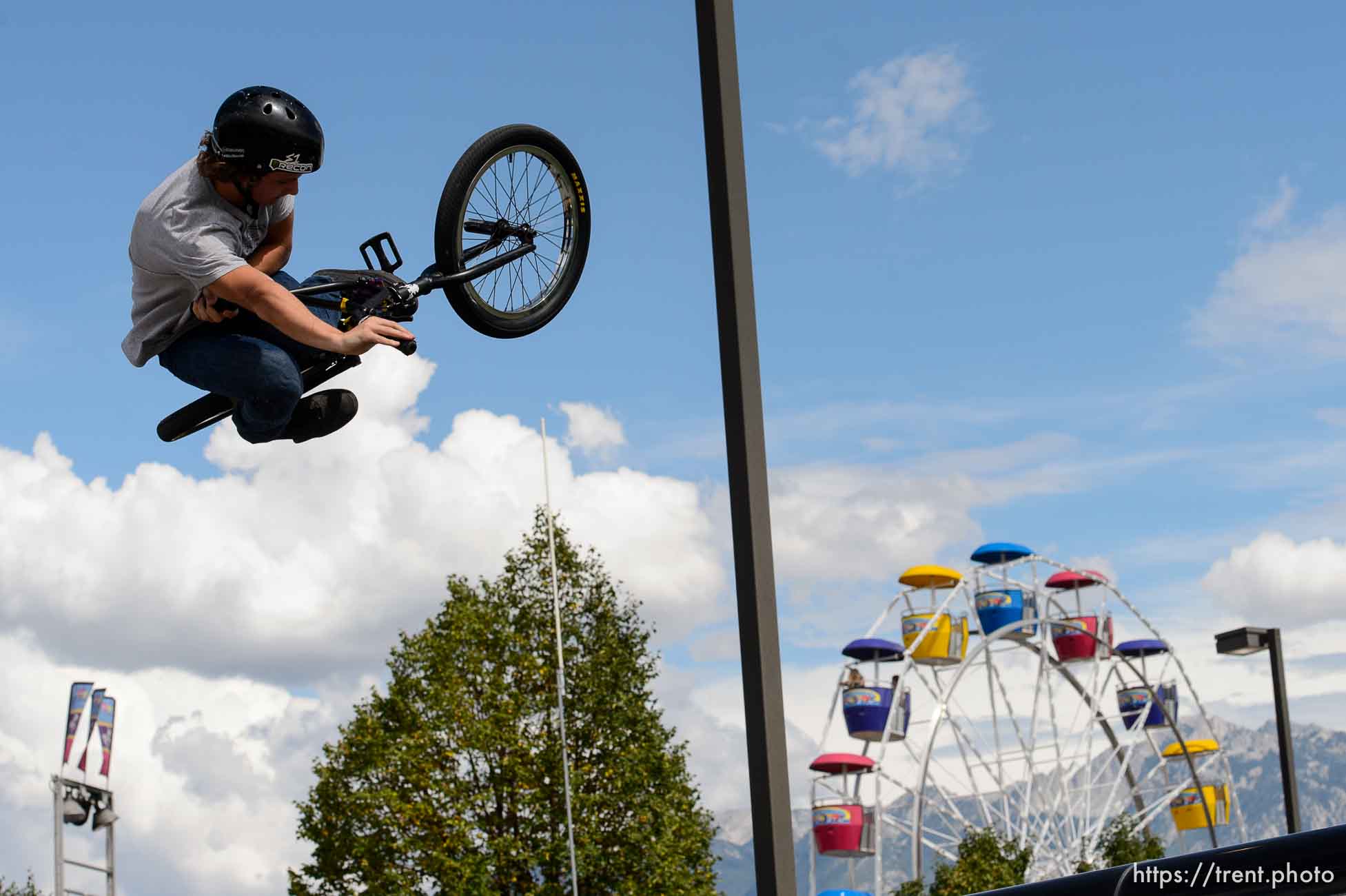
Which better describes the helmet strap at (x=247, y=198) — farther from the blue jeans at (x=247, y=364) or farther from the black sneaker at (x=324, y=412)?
the black sneaker at (x=324, y=412)

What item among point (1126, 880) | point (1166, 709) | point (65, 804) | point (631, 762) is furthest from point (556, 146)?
point (1166, 709)

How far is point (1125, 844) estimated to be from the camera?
38969mm

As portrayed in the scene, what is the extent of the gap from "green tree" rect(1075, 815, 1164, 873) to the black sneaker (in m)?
35.8

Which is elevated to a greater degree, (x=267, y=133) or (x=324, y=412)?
(x=267, y=133)

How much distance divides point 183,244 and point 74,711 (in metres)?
29.9

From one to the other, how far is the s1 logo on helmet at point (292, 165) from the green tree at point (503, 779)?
20.5 m

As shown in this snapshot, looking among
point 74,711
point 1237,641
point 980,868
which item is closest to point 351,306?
point 1237,641

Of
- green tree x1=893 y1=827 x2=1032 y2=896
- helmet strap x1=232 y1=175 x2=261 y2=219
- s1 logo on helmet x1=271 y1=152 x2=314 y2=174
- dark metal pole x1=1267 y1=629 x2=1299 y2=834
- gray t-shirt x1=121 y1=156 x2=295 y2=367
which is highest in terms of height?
s1 logo on helmet x1=271 y1=152 x2=314 y2=174

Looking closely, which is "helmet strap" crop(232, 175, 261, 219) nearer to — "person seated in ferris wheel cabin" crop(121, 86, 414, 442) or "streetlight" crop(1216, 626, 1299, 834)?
"person seated in ferris wheel cabin" crop(121, 86, 414, 442)

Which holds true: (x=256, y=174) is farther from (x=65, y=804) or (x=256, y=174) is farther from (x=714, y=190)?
(x=65, y=804)

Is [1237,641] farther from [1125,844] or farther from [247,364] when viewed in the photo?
[1125,844]

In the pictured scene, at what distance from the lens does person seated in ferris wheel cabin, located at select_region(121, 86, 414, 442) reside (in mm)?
3914

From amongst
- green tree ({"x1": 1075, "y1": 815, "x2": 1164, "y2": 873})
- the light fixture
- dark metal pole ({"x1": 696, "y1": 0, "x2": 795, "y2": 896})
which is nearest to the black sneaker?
dark metal pole ({"x1": 696, "y1": 0, "x2": 795, "y2": 896})

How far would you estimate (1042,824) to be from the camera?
3769 cm
